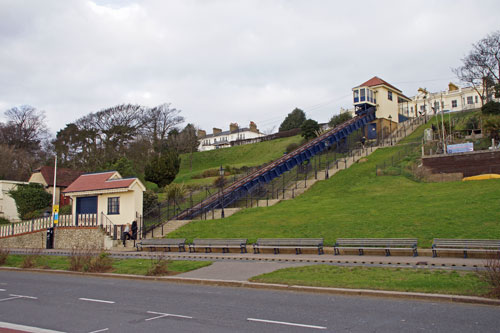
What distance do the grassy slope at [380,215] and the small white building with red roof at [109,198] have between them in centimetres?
397

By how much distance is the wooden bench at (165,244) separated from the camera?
23142 millimetres

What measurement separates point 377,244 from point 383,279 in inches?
236

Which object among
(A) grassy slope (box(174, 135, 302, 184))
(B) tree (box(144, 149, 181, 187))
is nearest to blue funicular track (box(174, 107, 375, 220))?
(B) tree (box(144, 149, 181, 187))

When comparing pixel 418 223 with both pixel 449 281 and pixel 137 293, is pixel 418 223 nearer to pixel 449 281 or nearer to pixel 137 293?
pixel 449 281

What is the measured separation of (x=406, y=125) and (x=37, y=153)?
57.7 m

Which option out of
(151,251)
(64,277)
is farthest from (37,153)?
(64,277)

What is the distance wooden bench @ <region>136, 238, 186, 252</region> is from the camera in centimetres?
2314

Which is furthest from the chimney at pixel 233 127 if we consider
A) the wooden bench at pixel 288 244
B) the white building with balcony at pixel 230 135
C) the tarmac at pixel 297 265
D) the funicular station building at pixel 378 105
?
the tarmac at pixel 297 265

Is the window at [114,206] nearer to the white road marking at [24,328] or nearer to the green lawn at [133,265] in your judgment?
the green lawn at [133,265]

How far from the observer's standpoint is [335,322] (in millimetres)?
8164

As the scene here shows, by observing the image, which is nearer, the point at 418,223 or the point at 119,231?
the point at 418,223

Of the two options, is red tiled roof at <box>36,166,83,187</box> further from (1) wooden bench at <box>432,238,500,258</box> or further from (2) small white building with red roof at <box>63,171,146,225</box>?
(1) wooden bench at <box>432,238,500,258</box>

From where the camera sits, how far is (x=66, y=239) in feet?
96.7

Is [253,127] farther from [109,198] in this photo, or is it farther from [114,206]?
[114,206]
